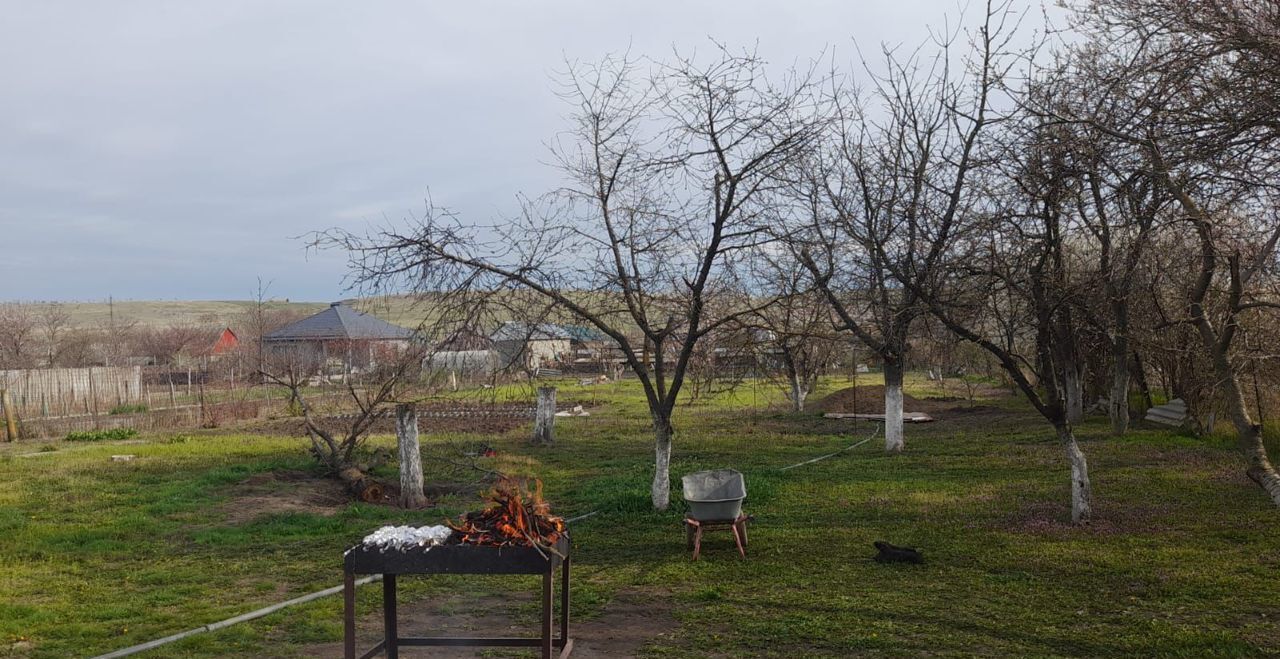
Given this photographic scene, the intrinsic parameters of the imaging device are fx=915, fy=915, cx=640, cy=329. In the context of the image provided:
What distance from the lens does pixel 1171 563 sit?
299 inches

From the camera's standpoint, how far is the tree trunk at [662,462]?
33.4ft

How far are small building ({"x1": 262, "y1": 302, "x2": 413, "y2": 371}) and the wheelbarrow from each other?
15023mm

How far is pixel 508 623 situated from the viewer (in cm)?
677

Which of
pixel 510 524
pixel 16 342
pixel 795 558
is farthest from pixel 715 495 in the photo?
pixel 16 342

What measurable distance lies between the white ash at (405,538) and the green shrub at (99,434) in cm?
1926

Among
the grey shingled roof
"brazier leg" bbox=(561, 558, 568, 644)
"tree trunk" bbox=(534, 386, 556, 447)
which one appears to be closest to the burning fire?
"brazier leg" bbox=(561, 558, 568, 644)

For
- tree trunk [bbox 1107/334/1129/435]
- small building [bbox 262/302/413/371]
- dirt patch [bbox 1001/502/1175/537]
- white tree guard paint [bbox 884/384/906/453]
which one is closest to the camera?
dirt patch [bbox 1001/502/1175/537]

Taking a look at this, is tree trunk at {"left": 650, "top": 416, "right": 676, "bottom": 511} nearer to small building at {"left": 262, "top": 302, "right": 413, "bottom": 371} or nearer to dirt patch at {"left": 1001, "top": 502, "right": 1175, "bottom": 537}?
dirt patch at {"left": 1001, "top": 502, "right": 1175, "bottom": 537}

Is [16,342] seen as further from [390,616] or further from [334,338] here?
[390,616]

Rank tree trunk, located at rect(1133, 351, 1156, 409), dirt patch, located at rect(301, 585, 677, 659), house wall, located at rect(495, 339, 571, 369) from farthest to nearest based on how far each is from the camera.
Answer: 1. tree trunk, located at rect(1133, 351, 1156, 409)
2. house wall, located at rect(495, 339, 571, 369)
3. dirt patch, located at rect(301, 585, 677, 659)

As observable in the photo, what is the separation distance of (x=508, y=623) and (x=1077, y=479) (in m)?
5.90

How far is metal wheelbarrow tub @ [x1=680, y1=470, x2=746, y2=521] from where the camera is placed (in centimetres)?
857

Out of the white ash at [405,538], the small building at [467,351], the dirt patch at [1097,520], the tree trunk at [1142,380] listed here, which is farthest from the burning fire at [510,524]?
the tree trunk at [1142,380]

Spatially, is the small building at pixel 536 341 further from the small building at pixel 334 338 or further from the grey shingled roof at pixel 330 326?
the grey shingled roof at pixel 330 326
